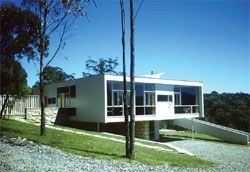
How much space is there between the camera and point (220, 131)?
32.5 m

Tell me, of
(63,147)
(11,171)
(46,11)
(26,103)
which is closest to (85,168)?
(11,171)

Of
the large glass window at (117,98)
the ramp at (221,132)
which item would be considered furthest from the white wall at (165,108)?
the large glass window at (117,98)

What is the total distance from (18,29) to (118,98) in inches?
370

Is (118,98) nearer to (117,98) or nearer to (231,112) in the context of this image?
(117,98)

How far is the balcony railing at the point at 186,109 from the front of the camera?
1146 inches

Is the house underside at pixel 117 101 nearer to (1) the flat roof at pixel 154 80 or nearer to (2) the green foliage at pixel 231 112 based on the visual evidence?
(1) the flat roof at pixel 154 80

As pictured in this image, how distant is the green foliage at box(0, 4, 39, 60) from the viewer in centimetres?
1775

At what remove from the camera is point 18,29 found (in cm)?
1858

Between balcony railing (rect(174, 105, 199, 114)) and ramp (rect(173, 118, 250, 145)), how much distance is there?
1.25 metres

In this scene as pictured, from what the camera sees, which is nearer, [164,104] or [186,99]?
[164,104]

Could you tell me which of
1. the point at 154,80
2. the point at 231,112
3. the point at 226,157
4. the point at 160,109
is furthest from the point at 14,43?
the point at 231,112

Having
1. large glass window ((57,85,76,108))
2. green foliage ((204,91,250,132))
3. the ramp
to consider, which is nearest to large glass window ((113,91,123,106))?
large glass window ((57,85,76,108))

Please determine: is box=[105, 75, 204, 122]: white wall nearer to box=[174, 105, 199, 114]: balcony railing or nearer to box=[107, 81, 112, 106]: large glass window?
box=[174, 105, 199, 114]: balcony railing

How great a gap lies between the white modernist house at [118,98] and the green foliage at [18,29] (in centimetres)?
636
